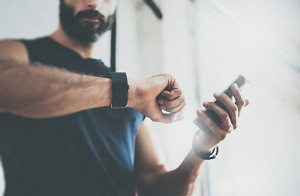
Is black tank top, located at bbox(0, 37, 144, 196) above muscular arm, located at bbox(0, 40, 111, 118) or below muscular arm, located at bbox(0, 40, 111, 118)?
below

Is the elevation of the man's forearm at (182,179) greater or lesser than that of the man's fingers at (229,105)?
lesser

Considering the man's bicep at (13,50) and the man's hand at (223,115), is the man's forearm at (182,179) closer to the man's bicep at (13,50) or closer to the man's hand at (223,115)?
the man's hand at (223,115)

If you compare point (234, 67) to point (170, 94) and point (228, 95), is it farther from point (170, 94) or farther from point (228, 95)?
point (170, 94)

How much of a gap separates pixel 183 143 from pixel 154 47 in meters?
0.72

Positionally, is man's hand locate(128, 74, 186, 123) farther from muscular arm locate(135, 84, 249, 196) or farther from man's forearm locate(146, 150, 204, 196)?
man's forearm locate(146, 150, 204, 196)

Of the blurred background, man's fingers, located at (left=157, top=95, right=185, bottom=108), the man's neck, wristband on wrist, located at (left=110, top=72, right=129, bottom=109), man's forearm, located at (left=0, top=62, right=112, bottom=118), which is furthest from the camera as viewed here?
the blurred background

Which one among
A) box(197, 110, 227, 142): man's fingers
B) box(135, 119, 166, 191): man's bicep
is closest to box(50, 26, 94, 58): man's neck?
box(135, 119, 166, 191): man's bicep

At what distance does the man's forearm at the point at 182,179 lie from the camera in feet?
2.60

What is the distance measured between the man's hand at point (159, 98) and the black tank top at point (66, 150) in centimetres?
22

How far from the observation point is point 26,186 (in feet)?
2.02

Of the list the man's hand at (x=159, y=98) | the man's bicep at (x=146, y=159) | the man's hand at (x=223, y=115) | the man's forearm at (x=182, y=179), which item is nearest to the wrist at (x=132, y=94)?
the man's hand at (x=159, y=98)

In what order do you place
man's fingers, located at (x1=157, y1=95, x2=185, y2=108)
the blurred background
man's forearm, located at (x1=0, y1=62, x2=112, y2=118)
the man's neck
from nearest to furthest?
1. man's forearm, located at (x1=0, y1=62, x2=112, y2=118)
2. man's fingers, located at (x1=157, y1=95, x2=185, y2=108)
3. the man's neck
4. the blurred background

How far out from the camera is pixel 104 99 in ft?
1.69

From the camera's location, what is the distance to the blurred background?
1070mm
